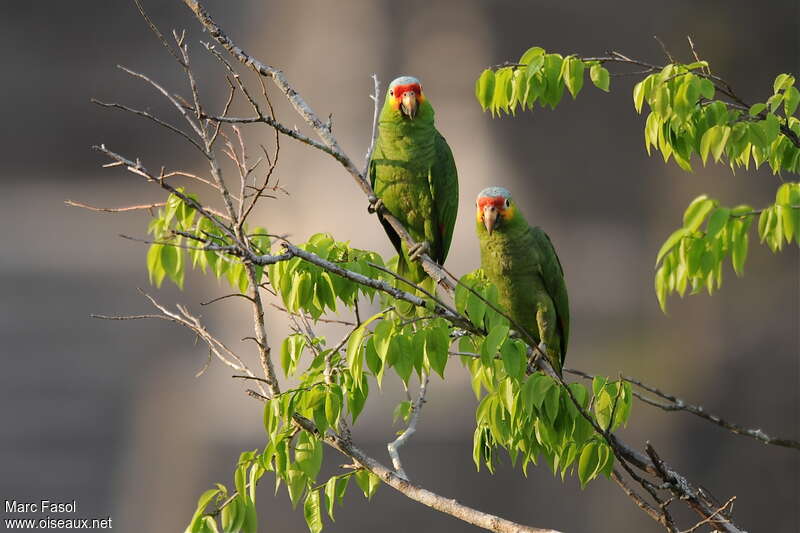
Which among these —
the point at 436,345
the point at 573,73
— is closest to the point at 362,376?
A: the point at 436,345

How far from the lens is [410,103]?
2.50m

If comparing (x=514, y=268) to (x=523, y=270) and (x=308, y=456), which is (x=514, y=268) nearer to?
(x=523, y=270)

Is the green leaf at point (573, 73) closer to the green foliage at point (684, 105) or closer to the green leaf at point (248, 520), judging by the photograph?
the green foliage at point (684, 105)

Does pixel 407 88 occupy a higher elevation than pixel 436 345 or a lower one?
higher

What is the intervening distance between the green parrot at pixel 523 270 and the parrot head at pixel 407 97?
34cm

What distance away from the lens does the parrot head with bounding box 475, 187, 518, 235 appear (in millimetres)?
2375

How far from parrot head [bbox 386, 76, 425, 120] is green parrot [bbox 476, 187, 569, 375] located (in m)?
0.34

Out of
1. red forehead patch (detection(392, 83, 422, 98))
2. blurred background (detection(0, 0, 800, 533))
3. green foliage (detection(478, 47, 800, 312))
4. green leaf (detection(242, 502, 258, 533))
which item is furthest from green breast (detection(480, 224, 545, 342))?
blurred background (detection(0, 0, 800, 533))

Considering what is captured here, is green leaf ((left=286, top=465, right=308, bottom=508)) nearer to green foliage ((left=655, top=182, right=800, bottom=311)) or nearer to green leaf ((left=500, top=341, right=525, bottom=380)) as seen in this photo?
green leaf ((left=500, top=341, right=525, bottom=380))

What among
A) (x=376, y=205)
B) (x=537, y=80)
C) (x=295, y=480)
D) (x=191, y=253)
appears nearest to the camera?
(x=295, y=480)

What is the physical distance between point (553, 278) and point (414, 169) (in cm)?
56

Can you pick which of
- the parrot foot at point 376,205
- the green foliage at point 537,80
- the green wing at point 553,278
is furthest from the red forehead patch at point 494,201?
the green foliage at point 537,80

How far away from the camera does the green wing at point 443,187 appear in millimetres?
2590

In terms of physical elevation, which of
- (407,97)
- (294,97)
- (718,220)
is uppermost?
(407,97)
